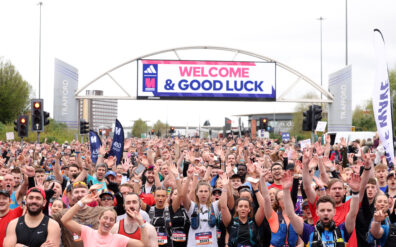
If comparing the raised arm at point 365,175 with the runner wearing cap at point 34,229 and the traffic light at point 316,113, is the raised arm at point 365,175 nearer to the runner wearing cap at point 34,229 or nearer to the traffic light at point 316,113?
the runner wearing cap at point 34,229

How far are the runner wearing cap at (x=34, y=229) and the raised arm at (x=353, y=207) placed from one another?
327 centimetres


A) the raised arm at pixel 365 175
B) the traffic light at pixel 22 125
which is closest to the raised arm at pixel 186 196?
the raised arm at pixel 365 175

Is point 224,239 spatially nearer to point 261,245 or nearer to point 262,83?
point 261,245

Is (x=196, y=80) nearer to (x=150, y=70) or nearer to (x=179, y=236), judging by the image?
(x=150, y=70)

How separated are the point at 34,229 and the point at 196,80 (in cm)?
2908

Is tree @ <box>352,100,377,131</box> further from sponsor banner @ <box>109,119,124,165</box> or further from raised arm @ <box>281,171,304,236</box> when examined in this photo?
raised arm @ <box>281,171,304,236</box>

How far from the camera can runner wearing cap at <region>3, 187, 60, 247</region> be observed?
5.65m

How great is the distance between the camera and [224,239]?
7137 mm

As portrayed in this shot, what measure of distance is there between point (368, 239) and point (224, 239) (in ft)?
6.33

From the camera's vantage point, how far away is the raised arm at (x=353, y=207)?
5.98 metres

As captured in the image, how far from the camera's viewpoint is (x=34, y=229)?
571cm

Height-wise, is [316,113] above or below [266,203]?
above

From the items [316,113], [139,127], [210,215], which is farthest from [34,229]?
[139,127]

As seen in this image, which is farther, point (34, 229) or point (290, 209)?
point (290, 209)
